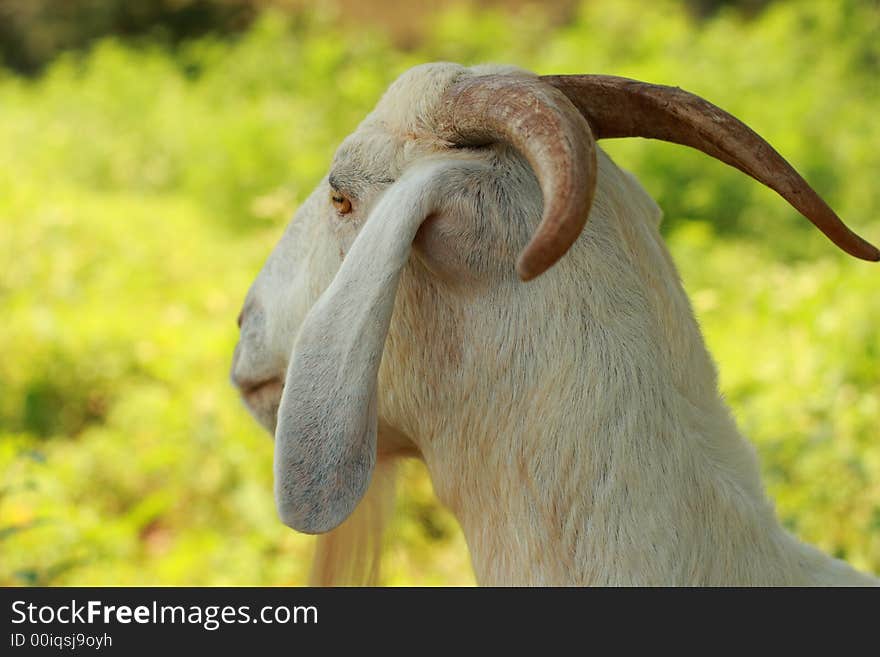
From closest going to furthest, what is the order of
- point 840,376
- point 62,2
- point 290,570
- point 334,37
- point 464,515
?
point 464,515 < point 290,570 < point 840,376 < point 334,37 < point 62,2

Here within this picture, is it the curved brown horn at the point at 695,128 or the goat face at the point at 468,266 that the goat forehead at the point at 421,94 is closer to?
the goat face at the point at 468,266

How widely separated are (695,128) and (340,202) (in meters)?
0.56

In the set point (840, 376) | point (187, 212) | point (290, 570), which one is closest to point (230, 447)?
point (290, 570)

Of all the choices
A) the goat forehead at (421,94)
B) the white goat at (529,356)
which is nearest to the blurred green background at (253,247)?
the white goat at (529,356)

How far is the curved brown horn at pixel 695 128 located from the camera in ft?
4.96

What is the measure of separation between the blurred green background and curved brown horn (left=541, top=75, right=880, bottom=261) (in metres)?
1.05

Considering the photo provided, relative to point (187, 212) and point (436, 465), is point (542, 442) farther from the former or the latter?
point (187, 212)

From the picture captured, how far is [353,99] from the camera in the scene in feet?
25.8

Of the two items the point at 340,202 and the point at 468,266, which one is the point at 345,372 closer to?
the point at 468,266

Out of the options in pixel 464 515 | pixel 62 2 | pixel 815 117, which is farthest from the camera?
pixel 62 2

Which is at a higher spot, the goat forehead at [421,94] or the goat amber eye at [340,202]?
the goat forehead at [421,94]

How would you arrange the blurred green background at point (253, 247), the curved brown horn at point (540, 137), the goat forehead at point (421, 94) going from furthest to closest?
1. the blurred green background at point (253, 247)
2. the goat forehead at point (421, 94)
3. the curved brown horn at point (540, 137)

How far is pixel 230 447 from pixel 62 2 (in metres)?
9.83

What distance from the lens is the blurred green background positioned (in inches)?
149
